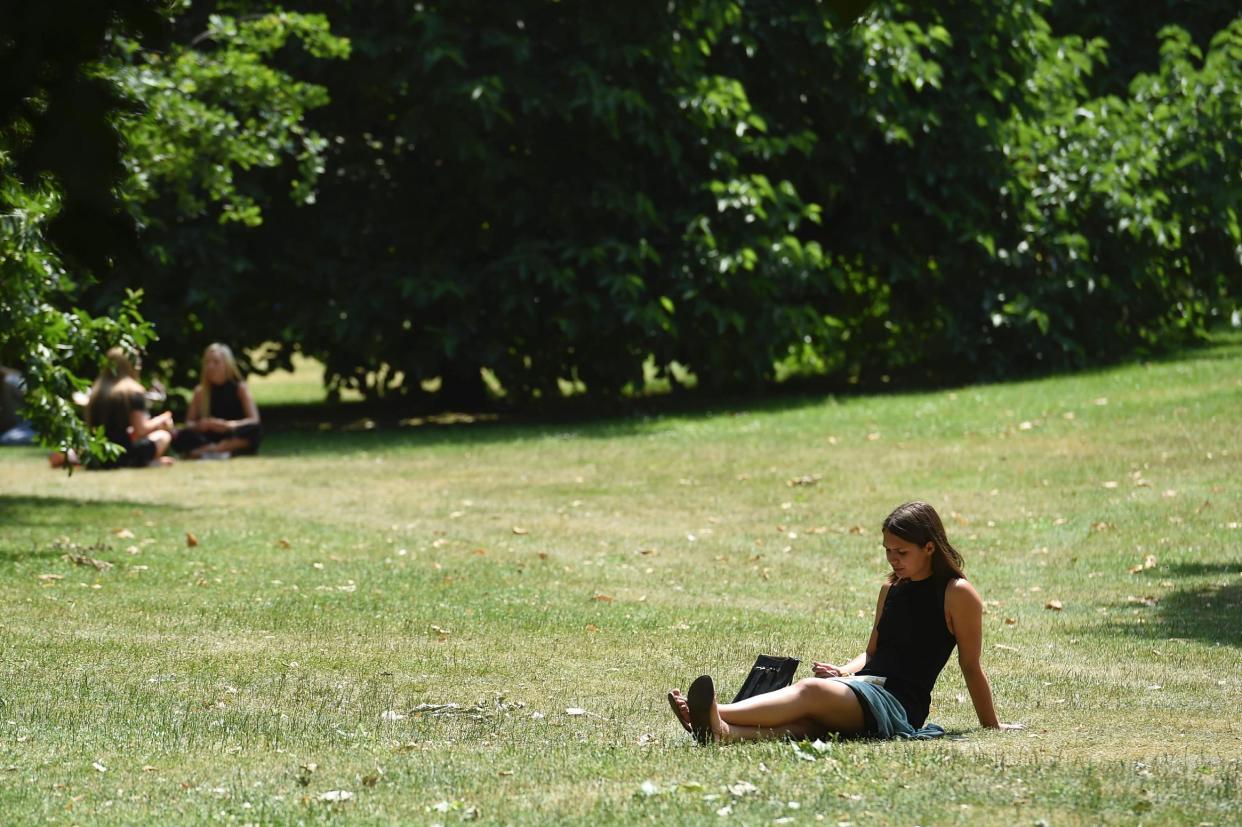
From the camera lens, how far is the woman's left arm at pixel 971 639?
7.04 metres

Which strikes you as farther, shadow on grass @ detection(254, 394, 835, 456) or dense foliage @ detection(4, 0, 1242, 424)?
dense foliage @ detection(4, 0, 1242, 424)

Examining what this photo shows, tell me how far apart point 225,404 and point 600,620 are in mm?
10518

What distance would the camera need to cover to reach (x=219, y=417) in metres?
19.4

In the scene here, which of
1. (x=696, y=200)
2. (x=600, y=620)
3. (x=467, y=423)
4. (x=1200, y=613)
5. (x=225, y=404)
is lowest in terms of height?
(x=1200, y=613)

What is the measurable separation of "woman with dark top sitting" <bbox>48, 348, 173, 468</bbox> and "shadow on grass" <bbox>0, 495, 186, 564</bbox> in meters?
2.56

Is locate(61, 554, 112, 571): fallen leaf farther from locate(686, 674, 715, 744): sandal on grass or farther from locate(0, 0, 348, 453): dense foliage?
locate(686, 674, 715, 744): sandal on grass

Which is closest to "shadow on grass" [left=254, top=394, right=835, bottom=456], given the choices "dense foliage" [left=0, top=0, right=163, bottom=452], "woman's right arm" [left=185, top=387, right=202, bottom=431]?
"woman's right arm" [left=185, top=387, right=202, bottom=431]

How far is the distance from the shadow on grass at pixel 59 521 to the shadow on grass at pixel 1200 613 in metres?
6.76

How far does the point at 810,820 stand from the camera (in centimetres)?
543

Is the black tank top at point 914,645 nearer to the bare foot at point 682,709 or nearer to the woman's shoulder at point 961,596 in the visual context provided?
the woman's shoulder at point 961,596

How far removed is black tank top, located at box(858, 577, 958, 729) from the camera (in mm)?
7082

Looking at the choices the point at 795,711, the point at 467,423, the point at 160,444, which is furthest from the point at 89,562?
the point at 467,423

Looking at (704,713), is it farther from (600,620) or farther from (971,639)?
(600,620)

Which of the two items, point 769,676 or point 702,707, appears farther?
point 769,676
